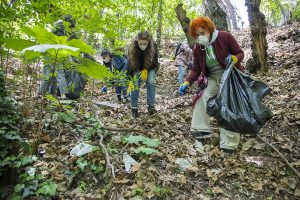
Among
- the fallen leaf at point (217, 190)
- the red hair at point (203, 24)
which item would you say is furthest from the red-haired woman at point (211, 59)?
the fallen leaf at point (217, 190)

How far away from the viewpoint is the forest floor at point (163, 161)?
116 inches

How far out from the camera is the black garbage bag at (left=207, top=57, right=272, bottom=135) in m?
3.42

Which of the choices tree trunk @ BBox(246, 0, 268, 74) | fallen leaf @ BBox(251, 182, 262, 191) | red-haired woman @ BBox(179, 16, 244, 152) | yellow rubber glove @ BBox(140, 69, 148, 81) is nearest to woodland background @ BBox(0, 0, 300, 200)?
fallen leaf @ BBox(251, 182, 262, 191)

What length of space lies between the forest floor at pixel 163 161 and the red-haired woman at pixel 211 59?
0.68ft

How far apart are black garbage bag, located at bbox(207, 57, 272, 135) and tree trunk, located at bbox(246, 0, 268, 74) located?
4.42 m

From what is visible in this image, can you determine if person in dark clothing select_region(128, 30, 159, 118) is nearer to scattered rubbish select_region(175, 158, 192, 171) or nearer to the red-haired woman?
the red-haired woman

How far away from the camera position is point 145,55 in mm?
5039

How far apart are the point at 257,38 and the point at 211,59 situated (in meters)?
4.26

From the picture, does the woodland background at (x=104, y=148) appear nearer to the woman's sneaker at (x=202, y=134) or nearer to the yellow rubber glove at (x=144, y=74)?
the woman's sneaker at (x=202, y=134)

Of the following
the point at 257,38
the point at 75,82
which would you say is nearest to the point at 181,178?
the point at 75,82

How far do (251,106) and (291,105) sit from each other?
222 centimetres

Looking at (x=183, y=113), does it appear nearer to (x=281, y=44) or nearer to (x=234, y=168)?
(x=234, y=168)

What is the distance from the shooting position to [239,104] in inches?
139

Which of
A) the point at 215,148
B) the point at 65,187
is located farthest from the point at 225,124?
the point at 65,187
